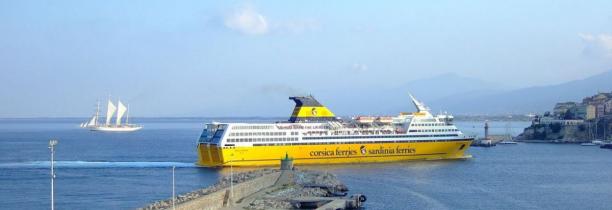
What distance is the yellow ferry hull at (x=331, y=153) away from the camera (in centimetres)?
3856

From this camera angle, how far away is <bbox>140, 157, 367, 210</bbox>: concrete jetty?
2072 cm

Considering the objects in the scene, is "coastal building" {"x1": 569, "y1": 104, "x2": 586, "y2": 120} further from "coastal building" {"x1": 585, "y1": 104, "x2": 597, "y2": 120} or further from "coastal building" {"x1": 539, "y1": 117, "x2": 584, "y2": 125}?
"coastal building" {"x1": 539, "y1": 117, "x2": 584, "y2": 125}

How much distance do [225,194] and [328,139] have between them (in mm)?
19542

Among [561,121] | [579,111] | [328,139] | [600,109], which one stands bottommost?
[328,139]

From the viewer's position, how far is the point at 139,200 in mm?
26031

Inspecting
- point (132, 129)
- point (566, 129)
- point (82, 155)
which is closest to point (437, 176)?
point (82, 155)

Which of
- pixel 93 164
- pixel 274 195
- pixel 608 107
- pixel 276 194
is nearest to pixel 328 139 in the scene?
pixel 93 164

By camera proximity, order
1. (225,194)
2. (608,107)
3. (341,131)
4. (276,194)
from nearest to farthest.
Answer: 1. (225,194)
2. (276,194)
3. (341,131)
4. (608,107)

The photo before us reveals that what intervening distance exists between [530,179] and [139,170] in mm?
15953

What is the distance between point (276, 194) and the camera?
25.5 metres

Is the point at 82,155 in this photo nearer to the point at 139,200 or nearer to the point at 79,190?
the point at 79,190

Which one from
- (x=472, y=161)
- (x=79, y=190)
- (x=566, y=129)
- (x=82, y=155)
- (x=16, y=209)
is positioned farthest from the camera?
(x=566, y=129)

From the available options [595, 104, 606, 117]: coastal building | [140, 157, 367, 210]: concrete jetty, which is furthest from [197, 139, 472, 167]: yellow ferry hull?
[595, 104, 606, 117]: coastal building

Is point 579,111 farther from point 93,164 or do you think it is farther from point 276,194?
point 276,194
